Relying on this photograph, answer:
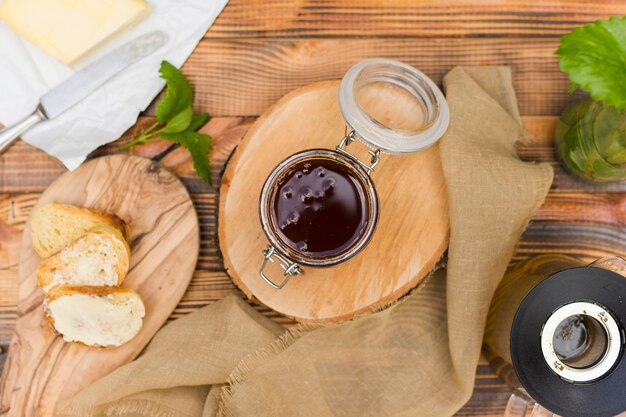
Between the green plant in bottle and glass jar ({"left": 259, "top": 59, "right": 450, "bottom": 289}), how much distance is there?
0.61ft

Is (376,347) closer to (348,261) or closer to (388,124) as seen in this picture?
(348,261)

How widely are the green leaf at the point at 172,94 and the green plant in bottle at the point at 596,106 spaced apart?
55 centimetres

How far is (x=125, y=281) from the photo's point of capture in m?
0.85

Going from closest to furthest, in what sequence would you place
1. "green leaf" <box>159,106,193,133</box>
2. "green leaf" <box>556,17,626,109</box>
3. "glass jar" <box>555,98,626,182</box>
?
"green leaf" <box>556,17,626,109</box>, "glass jar" <box>555,98,626,182</box>, "green leaf" <box>159,106,193,133</box>

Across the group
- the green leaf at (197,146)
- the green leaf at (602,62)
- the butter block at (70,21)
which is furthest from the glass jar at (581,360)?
the butter block at (70,21)

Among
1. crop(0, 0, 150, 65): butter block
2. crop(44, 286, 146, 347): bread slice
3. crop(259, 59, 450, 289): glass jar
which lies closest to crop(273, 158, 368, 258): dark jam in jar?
crop(259, 59, 450, 289): glass jar

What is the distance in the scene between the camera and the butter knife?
86cm

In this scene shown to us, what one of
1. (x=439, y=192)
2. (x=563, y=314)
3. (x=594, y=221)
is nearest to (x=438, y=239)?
(x=439, y=192)

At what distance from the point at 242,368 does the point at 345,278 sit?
224 mm

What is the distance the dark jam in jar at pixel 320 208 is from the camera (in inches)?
28.5

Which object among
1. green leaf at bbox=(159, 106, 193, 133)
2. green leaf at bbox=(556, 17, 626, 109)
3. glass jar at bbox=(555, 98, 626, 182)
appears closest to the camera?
green leaf at bbox=(556, 17, 626, 109)

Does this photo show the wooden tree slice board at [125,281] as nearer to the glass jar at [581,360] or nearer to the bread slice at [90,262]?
the bread slice at [90,262]

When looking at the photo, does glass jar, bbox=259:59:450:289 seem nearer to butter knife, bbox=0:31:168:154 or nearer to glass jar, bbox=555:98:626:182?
glass jar, bbox=555:98:626:182

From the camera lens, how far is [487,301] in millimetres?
824
